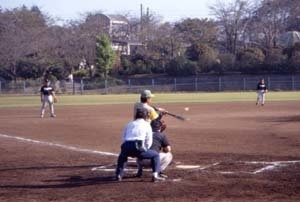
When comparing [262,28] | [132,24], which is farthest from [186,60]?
[132,24]

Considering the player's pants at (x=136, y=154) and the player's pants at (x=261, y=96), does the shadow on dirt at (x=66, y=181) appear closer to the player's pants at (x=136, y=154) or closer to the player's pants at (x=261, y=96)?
the player's pants at (x=136, y=154)

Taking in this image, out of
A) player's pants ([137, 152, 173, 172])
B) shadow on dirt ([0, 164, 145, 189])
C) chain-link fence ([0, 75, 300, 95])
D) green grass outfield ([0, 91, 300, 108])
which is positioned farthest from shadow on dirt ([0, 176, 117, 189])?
chain-link fence ([0, 75, 300, 95])

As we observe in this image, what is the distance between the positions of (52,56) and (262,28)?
27878 millimetres

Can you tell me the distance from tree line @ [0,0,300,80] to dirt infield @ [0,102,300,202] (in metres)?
44.7

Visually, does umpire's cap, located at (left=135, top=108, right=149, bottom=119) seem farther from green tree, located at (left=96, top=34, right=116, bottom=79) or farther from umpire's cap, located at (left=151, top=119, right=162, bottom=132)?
green tree, located at (left=96, top=34, right=116, bottom=79)

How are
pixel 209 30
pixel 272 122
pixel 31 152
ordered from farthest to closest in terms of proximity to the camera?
pixel 209 30 < pixel 272 122 < pixel 31 152

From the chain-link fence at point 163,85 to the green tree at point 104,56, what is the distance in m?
3.55

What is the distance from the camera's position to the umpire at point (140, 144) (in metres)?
10.2

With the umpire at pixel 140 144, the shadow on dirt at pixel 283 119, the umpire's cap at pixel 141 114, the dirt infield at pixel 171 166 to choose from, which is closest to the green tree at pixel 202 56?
the shadow on dirt at pixel 283 119

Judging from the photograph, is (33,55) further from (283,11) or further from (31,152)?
(31,152)

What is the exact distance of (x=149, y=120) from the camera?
11.1 metres

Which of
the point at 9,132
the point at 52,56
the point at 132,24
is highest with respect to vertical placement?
the point at 132,24

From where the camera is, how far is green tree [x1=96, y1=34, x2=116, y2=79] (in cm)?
6525

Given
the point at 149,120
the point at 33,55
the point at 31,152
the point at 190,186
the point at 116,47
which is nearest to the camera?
the point at 190,186
